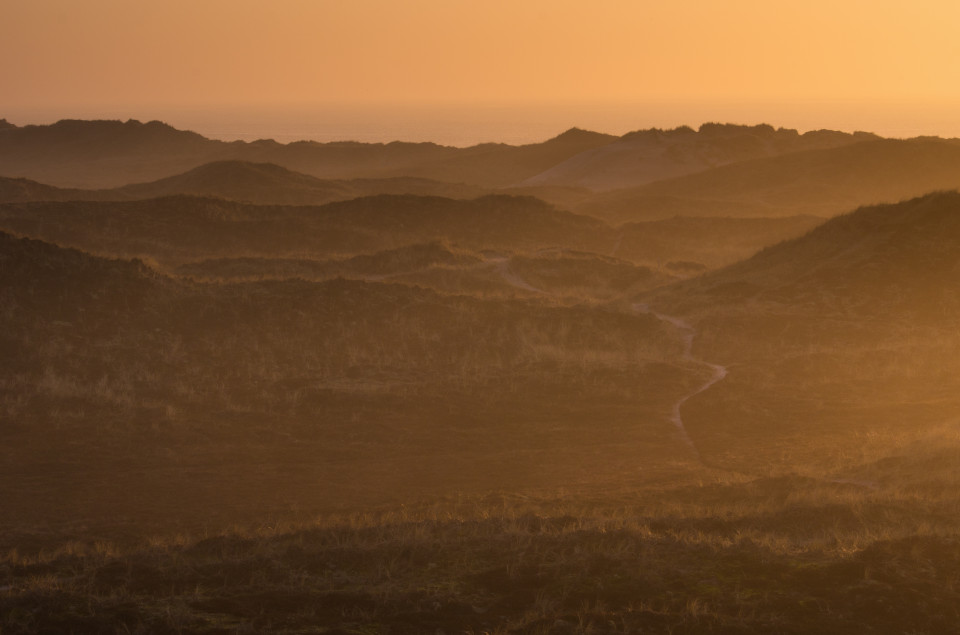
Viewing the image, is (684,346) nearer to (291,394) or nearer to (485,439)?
(485,439)

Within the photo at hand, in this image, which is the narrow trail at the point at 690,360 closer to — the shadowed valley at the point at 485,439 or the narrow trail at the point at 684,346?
the narrow trail at the point at 684,346

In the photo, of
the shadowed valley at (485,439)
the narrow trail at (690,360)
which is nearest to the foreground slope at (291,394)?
the shadowed valley at (485,439)

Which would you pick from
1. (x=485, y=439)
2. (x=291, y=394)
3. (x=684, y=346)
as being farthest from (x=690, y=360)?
(x=291, y=394)

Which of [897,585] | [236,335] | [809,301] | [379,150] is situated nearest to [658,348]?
[809,301]

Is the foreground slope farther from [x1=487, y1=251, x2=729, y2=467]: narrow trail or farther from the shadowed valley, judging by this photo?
[x1=487, y1=251, x2=729, y2=467]: narrow trail

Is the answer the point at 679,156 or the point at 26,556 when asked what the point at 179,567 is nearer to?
the point at 26,556

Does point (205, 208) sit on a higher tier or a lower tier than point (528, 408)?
higher

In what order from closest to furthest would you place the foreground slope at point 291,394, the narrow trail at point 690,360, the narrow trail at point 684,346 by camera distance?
1. the foreground slope at point 291,394
2. the narrow trail at point 690,360
3. the narrow trail at point 684,346

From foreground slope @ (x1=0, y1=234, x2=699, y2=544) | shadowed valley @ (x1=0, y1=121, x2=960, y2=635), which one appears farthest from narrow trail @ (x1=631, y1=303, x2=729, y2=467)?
foreground slope @ (x1=0, y1=234, x2=699, y2=544)
